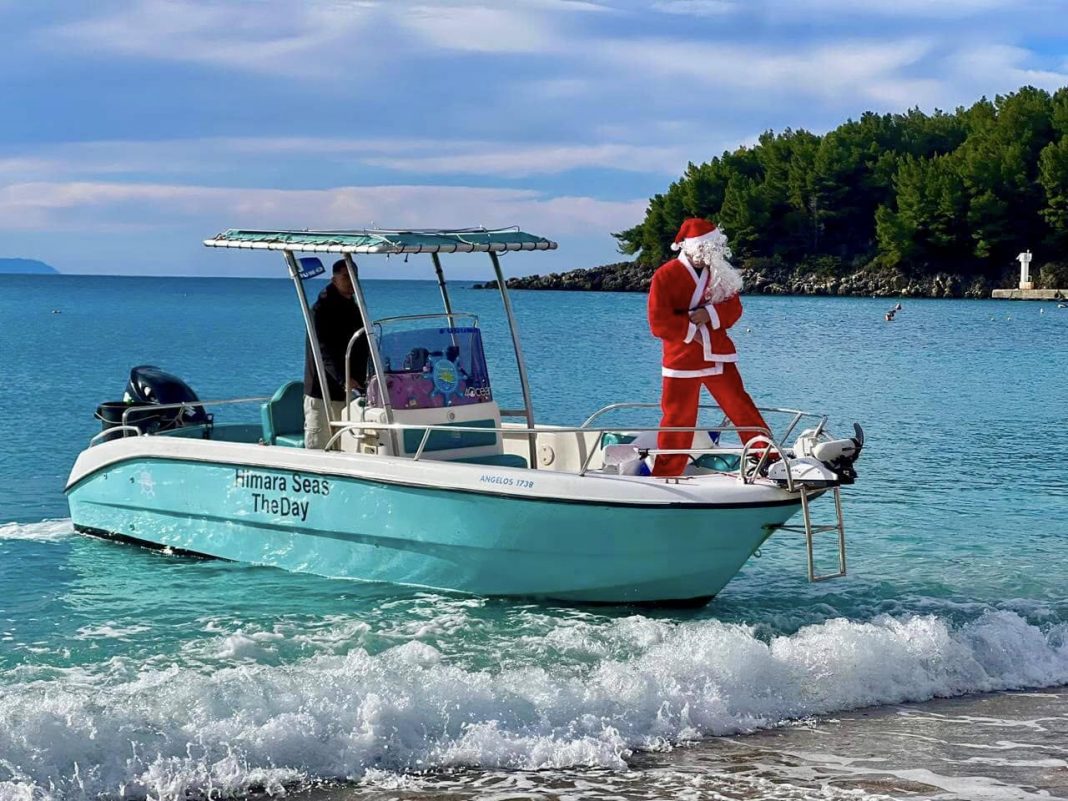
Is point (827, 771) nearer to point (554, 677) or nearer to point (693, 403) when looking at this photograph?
point (554, 677)

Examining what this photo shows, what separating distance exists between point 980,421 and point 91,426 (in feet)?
47.3

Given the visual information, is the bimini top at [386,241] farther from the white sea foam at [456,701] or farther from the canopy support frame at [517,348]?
the white sea foam at [456,701]

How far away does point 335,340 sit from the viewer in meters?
9.91

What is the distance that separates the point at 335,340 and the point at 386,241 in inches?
45.7

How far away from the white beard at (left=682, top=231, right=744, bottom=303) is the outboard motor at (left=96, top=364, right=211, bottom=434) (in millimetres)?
4396

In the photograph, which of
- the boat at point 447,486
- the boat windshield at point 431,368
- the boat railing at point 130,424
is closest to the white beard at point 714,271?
the boat at point 447,486

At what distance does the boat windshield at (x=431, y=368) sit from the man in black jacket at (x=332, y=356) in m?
0.30

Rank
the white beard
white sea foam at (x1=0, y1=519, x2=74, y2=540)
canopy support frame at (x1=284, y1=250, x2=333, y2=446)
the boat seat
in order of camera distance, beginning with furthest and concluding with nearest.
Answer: white sea foam at (x1=0, y1=519, x2=74, y2=540) < the boat seat < canopy support frame at (x1=284, y1=250, x2=333, y2=446) < the white beard

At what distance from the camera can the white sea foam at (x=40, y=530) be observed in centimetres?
1189

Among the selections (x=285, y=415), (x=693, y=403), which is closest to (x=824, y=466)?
(x=693, y=403)

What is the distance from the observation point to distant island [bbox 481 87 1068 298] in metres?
101

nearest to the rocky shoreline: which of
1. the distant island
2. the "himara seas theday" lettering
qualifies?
the distant island

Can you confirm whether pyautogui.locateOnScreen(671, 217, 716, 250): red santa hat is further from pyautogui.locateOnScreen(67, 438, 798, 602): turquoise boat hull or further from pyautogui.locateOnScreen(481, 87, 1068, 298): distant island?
pyautogui.locateOnScreen(481, 87, 1068, 298): distant island

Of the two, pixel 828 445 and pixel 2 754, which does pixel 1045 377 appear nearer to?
pixel 828 445
